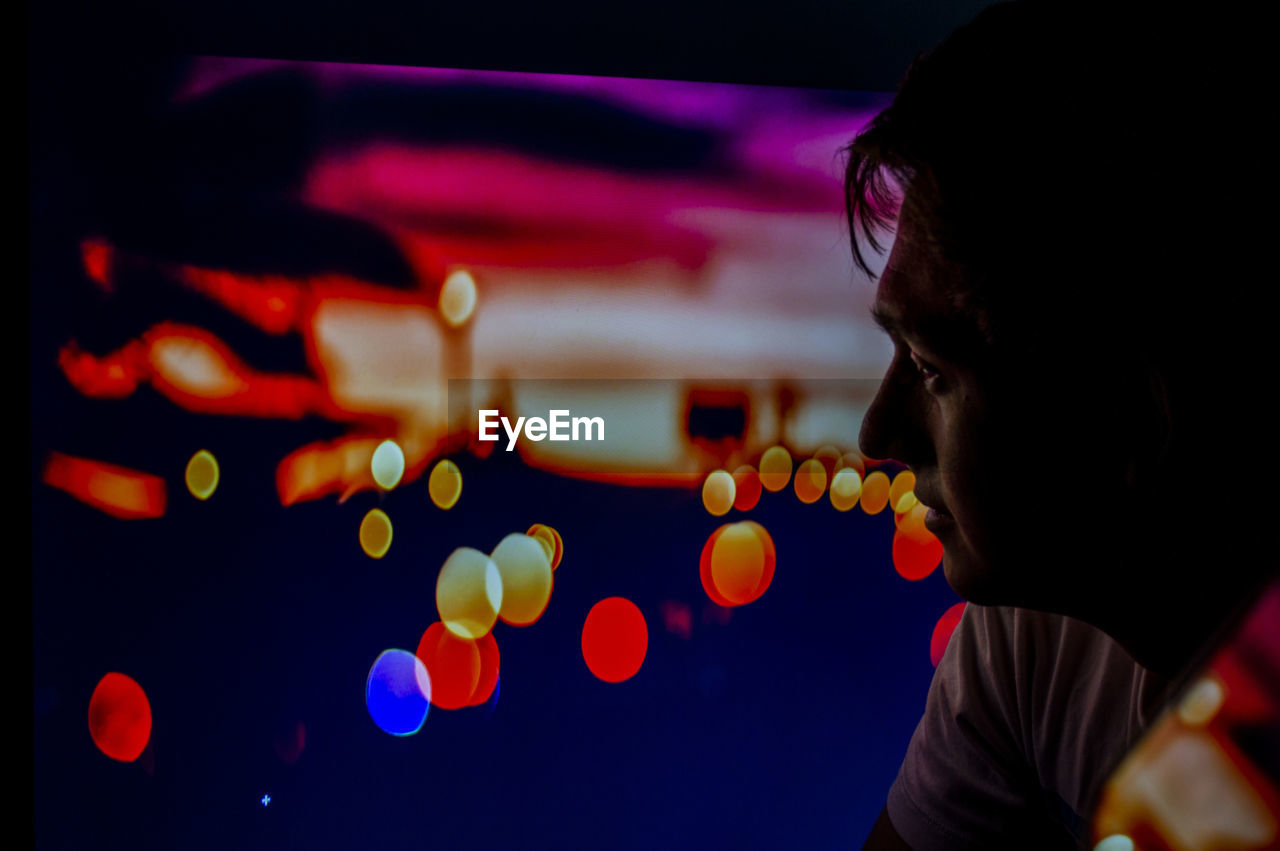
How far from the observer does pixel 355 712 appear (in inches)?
41.4

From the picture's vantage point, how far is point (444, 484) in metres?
1.04

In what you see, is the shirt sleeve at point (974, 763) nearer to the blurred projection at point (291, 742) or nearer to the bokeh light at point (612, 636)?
the bokeh light at point (612, 636)

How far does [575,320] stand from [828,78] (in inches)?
18.9

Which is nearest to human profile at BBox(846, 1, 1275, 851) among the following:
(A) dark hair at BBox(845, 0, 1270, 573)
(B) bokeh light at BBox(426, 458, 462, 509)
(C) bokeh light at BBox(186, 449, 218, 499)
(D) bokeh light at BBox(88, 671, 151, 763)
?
(A) dark hair at BBox(845, 0, 1270, 573)

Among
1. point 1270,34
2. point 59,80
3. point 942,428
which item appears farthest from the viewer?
point 59,80

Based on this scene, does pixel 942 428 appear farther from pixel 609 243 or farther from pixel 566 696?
pixel 566 696

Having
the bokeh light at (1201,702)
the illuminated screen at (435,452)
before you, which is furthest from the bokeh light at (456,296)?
the bokeh light at (1201,702)

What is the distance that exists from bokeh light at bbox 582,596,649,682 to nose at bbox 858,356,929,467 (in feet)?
1.99

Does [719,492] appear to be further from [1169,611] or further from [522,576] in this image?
[1169,611]

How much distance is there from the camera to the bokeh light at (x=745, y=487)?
1.08m

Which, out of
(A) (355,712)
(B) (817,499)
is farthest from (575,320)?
(A) (355,712)

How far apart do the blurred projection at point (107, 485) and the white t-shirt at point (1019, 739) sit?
0.94 metres

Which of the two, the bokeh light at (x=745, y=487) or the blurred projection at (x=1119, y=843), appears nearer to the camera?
the blurred projection at (x=1119, y=843)

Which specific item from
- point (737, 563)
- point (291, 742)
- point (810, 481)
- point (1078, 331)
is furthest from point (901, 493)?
point (291, 742)
